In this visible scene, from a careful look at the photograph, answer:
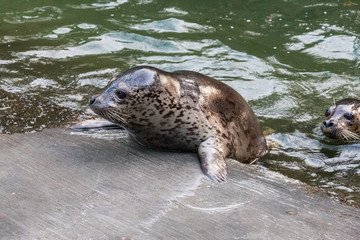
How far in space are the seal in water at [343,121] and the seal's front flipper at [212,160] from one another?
2334mm

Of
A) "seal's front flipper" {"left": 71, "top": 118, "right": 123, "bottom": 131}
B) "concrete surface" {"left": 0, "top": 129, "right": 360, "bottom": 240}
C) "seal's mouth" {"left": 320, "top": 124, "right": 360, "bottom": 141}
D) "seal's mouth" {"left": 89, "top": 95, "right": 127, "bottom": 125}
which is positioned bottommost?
"seal's mouth" {"left": 320, "top": 124, "right": 360, "bottom": 141}

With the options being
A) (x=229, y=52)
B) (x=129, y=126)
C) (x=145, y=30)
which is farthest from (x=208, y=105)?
(x=145, y=30)

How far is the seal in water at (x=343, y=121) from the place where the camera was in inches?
267

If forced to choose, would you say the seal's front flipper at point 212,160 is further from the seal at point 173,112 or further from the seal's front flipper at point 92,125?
the seal's front flipper at point 92,125

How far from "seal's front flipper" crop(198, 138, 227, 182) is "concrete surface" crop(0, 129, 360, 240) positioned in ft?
0.21

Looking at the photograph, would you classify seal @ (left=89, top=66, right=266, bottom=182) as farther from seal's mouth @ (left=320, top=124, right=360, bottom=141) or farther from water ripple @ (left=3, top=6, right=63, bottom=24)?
water ripple @ (left=3, top=6, right=63, bottom=24)

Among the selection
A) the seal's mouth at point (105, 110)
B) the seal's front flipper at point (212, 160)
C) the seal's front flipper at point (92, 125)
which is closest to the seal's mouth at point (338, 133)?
the seal's front flipper at point (212, 160)

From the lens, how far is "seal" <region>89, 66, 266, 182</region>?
469 centimetres

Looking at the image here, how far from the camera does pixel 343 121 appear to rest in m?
6.96

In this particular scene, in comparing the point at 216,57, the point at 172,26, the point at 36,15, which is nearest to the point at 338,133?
the point at 216,57

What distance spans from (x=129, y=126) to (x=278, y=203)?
→ 1.47 m

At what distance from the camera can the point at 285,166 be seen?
5922 mm

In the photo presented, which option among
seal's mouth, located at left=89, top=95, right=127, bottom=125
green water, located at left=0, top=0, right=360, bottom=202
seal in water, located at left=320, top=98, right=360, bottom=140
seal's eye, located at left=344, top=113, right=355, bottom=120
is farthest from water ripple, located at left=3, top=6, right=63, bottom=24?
seal's mouth, located at left=89, top=95, right=127, bottom=125

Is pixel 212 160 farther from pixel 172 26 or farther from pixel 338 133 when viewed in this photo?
pixel 172 26
